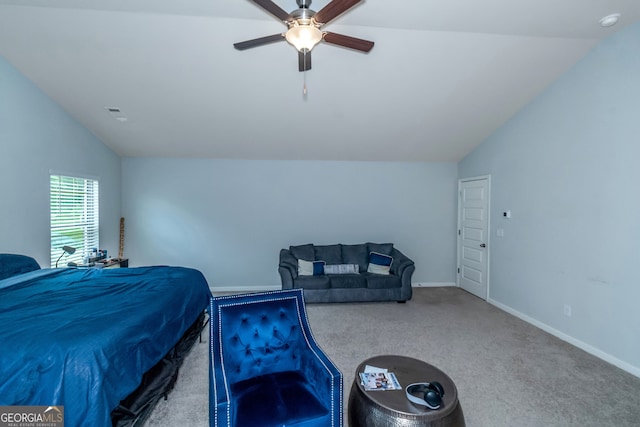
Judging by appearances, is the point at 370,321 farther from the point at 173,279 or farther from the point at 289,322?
the point at 173,279

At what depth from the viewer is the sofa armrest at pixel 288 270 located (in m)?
4.75

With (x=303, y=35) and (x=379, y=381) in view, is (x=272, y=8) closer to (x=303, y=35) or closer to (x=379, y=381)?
(x=303, y=35)

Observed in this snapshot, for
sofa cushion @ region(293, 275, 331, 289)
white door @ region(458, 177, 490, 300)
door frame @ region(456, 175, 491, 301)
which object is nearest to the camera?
sofa cushion @ region(293, 275, 331, 289)

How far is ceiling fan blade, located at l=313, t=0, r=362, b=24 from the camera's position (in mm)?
1745

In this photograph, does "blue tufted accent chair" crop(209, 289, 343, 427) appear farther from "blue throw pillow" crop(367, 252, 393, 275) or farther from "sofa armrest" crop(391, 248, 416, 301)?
"blue throw pillow" crop(367, 252, 393, 275)

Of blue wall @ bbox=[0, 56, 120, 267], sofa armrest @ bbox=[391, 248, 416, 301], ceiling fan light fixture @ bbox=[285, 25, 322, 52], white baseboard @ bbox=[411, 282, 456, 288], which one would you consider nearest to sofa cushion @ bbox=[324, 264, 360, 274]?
sofa armrest @ bbox=[391, 248, 416, 301]

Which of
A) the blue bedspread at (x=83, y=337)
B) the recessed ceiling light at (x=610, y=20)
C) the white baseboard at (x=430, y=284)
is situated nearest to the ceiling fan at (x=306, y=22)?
the blue bedspread at (x=83, y=337)

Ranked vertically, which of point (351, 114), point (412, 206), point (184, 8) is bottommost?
point (412, 206)

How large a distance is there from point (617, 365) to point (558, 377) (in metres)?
0.76

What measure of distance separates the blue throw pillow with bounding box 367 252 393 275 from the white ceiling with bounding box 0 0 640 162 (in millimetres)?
1967

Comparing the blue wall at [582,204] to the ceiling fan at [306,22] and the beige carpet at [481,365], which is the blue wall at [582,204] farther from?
the ceiling fan at [306,22]

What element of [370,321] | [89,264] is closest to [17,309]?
[89,264]

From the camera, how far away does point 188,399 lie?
2.45 metres

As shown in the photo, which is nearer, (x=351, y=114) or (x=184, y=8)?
(x=184, y=8)
